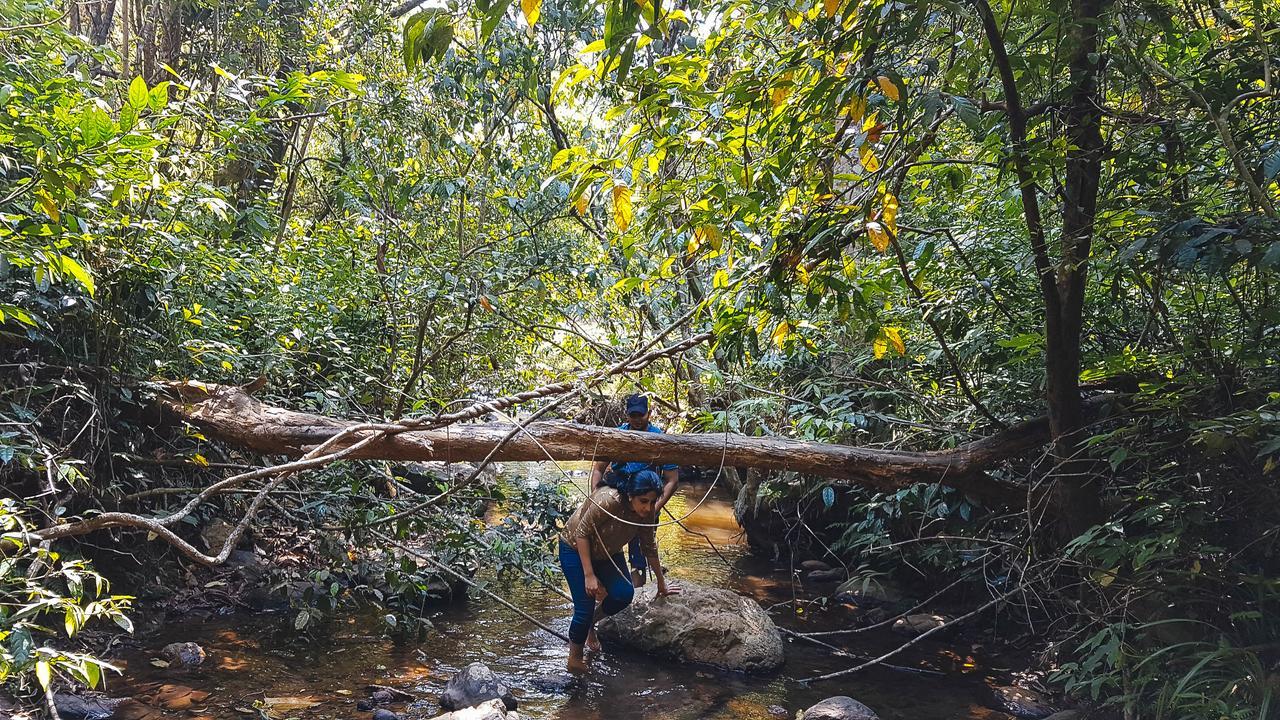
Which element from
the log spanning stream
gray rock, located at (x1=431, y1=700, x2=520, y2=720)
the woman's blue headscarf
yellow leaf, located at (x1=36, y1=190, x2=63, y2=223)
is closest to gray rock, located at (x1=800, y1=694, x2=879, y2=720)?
the log spanning stream

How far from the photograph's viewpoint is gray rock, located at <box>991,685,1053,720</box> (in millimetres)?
4453

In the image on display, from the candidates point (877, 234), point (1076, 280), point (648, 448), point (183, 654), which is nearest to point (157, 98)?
point (648, 448)

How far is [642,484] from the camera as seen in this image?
4840 millimetres

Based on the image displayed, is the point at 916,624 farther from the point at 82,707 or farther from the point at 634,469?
the point at 82,707

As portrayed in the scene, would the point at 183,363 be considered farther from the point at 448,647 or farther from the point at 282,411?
the point at 448,647

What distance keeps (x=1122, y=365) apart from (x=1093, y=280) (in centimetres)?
65

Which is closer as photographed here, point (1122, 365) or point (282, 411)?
point (1122, 365)

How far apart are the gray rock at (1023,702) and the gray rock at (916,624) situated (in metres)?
1.02

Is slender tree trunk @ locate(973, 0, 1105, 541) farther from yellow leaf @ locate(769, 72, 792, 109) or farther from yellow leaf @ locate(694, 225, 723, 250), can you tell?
yellow leaf @ locate(694, 225, 723, 250)

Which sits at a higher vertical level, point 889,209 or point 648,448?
point 889,209

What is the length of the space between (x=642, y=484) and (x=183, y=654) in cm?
292

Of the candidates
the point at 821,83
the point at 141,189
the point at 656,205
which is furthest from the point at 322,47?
the point at 821,83

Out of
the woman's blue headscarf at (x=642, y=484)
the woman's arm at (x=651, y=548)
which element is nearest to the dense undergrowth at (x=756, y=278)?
the woman's blue headscarf at (x=642, y=484)

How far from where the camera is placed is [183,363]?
15.3 feet
